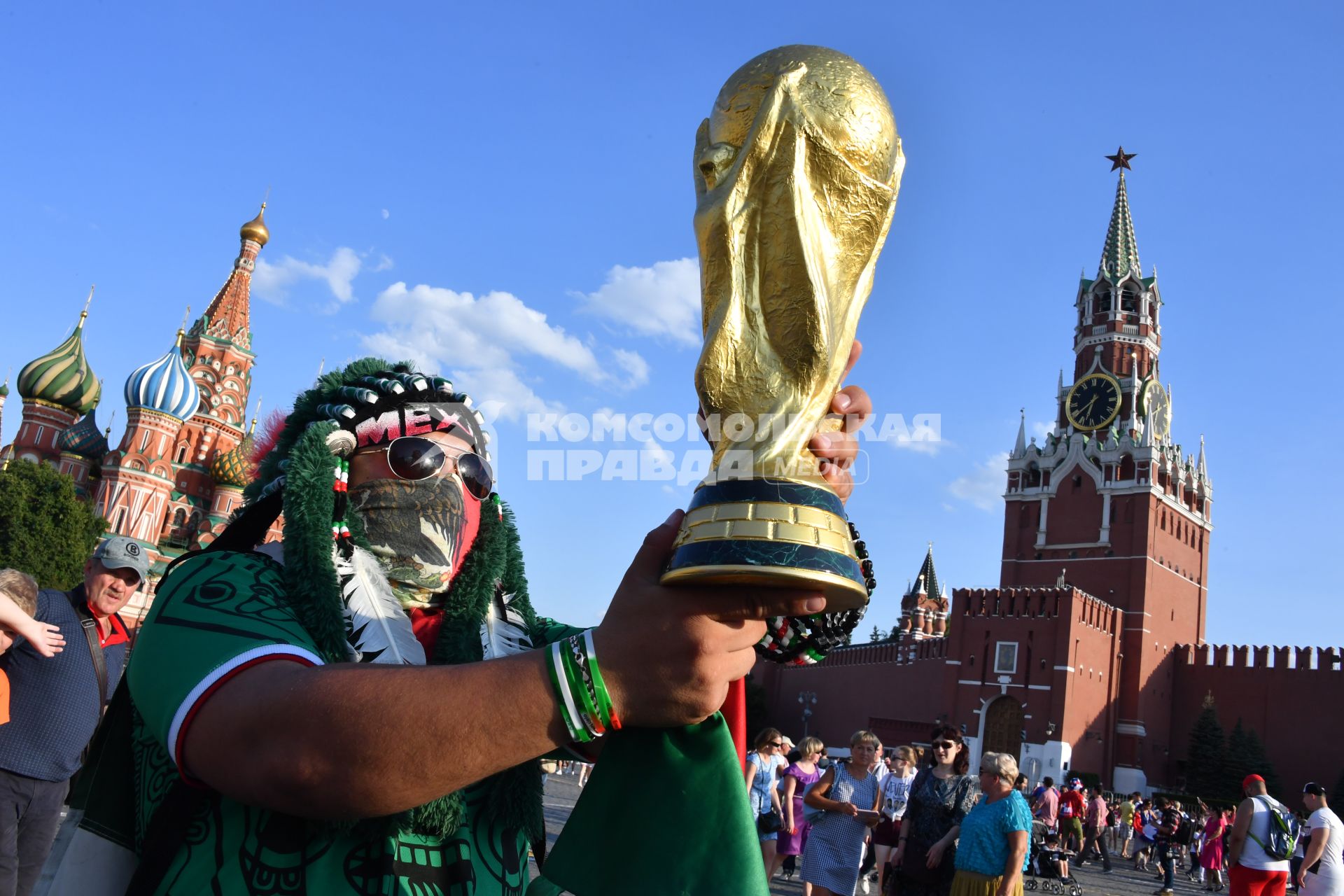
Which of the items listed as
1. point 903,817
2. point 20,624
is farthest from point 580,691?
point 903,817

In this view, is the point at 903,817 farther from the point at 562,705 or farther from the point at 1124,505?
the point at 1124,505

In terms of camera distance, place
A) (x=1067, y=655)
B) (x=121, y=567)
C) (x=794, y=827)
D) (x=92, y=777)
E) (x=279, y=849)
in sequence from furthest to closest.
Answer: (x=1067, y=655), (x=794, y=827), (x=121, y=567), (x=92, y=777), (x=279, y=849)

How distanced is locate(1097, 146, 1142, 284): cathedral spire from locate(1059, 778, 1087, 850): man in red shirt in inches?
1477

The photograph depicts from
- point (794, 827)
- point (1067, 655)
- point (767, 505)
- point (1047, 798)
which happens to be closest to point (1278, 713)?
point (1067, 655)

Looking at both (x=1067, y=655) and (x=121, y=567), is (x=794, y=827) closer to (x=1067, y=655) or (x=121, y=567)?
(x=121, y=567)

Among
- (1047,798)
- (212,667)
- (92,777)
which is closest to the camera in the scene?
(212,667)

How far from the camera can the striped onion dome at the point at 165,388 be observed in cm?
3822

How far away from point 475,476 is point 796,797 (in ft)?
25.3

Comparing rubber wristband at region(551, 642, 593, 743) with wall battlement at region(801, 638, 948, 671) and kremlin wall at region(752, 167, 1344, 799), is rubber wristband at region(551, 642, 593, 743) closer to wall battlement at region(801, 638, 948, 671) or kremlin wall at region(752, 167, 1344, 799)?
kremlin wall at region(752, 167, 1344, 799)

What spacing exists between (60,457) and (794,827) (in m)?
41.0

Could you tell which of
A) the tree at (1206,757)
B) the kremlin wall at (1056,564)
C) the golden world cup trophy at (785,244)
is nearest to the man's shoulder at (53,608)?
the golden world cup trophy at (785,244)

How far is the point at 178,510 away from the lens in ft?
130

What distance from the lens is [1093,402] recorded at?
48.9 meters

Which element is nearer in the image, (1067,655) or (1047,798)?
(1047,798)
